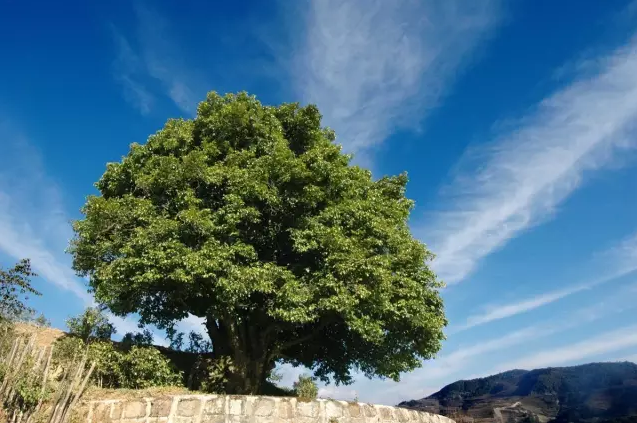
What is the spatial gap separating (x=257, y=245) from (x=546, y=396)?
30997 millimetres

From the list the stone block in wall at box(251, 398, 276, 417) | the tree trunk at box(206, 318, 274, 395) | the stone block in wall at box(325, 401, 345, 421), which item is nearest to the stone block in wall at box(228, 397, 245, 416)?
the stone block in wall at box(251, 398, 276, 417)

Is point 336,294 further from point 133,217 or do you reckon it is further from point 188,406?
point 133,217

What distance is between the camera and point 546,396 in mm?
34031

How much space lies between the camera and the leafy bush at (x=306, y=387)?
16453mm

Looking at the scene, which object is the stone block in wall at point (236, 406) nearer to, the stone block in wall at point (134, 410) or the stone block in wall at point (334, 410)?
the stone block in wall at point (134, 410)

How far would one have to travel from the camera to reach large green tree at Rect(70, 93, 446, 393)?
13625 mm

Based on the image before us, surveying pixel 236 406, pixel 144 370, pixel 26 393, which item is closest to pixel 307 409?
pixel 236 406

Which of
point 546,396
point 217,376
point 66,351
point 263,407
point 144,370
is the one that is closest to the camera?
point 263,407

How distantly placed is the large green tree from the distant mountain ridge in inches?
603

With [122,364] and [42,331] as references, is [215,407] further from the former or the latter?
[42,331]

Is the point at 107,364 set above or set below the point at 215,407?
above

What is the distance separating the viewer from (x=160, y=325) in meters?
16.8

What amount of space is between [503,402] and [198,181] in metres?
29.0

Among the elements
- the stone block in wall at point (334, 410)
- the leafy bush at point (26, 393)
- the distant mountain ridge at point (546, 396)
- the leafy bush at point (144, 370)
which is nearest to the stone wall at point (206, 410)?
the stone block in wall at point (334, 410)
